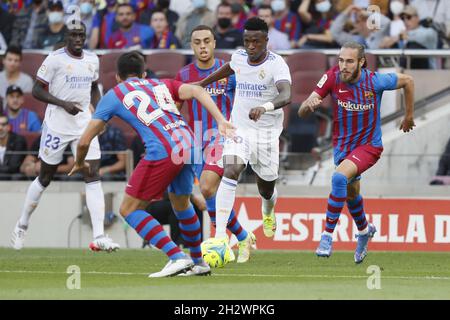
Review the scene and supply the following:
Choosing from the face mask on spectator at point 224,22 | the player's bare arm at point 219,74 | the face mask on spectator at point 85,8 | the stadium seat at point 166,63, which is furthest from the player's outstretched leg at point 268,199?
the face mask on spectator at point 85,8

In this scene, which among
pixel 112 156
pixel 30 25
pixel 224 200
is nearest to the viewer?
pixel 224 200

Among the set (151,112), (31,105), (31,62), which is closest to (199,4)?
(31,62)

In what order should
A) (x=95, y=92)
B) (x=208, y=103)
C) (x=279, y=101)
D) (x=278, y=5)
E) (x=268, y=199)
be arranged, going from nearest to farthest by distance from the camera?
(x=208, y=103) < (x=279, y=101) < (x=268, y=199) < (x=95, y=92) < (x=278, y=5)

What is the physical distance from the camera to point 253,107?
14.5 meters

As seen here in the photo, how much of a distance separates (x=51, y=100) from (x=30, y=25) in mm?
8115

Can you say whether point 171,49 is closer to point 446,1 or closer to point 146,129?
point 446,1

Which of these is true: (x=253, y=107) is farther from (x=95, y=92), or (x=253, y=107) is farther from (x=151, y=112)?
(x=95, y=92)

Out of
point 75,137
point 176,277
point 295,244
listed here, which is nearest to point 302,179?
point 295,244

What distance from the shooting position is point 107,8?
23.7m

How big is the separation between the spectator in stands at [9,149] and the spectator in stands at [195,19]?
371 centimetres

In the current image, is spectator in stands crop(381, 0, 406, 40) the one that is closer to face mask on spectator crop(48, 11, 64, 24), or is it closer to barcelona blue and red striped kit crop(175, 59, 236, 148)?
face mask on spectator crop(48, 11, 64, 24)

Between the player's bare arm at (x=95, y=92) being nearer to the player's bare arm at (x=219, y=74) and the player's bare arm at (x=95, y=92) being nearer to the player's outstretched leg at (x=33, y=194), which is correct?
the player's outstretched leg at (x=33, y=194)

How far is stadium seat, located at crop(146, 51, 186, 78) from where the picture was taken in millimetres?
21594

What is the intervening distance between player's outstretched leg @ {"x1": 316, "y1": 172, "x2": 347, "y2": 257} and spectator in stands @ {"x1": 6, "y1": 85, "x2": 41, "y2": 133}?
7920mm
